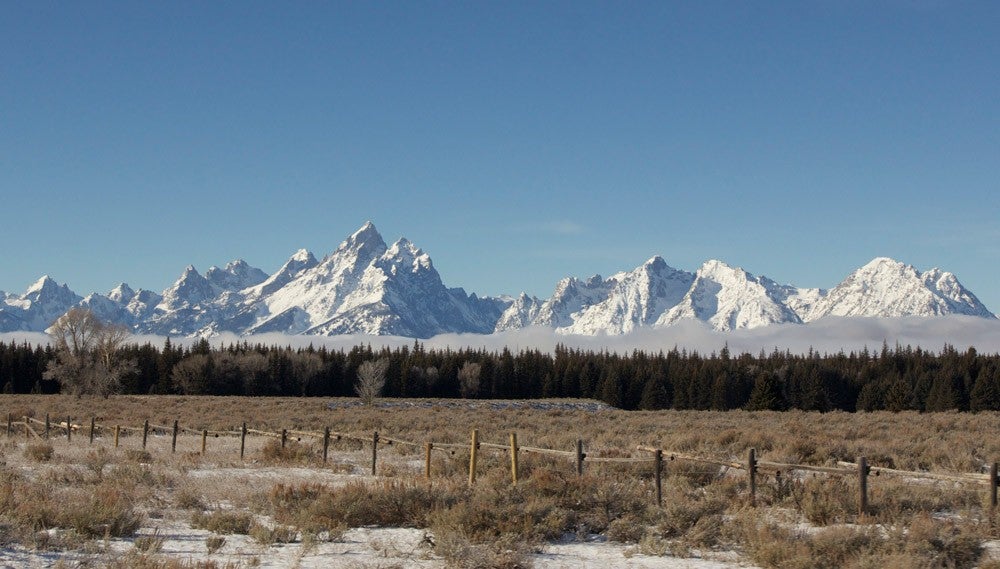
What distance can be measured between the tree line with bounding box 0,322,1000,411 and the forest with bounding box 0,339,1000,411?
0.48 feet

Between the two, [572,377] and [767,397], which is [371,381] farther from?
[767,397]

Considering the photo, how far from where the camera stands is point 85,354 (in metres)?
80.6

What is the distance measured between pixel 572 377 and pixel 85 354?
62.4 meters

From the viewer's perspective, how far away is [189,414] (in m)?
48.8

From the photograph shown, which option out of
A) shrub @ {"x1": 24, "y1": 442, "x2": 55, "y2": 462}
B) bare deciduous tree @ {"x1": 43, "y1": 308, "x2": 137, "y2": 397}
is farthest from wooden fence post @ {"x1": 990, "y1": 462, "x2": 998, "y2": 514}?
bare deciduous tree @ {"x1": 43, "y1": 308, "x2": 137, "y2": 397}

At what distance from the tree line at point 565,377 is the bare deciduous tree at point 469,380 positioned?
146 millimetres

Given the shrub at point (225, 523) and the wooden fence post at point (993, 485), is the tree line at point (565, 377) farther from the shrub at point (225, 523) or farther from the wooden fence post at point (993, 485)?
the shrub at point (225, 523)

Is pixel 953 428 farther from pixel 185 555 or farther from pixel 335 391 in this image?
pixel 335 391

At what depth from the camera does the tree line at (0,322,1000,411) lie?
98.2 meters

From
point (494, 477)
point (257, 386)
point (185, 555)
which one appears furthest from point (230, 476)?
point (257, 386)

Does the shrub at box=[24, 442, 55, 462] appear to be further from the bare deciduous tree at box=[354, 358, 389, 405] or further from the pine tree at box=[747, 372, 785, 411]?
the pine tree at box=[747, 372, 785, 411]

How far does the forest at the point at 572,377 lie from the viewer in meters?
99.0

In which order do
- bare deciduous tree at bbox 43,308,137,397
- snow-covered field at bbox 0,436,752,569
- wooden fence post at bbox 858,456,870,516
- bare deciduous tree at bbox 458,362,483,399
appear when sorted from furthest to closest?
bare deciduous tree at bbox 458,362,483,399 → bare deciduous tree at bbox 43,308,137,397 → wooden fence post at bbox 858,456,870,516 → snow-covered field at bbox 0,436,752,569

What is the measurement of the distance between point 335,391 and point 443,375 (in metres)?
14.3
